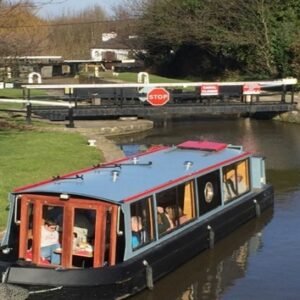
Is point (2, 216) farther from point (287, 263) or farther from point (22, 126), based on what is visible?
point (22, 126)

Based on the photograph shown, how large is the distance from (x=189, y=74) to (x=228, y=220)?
41760 millimetres

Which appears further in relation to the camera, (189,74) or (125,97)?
(189,74)

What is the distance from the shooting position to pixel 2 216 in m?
12.4

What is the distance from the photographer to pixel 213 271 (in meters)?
11.2

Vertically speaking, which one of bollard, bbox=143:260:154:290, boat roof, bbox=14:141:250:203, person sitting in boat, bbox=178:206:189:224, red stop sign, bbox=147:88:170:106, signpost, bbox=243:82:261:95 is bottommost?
bollard, bbox=143:260:154:290

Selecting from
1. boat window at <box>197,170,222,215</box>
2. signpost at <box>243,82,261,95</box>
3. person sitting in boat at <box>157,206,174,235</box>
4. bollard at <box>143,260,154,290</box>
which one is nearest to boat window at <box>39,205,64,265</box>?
bollard at <box>143,260,154,290</box>

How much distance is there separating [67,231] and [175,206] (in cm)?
229

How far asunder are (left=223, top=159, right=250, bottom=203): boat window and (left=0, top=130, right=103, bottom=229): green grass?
3.90m

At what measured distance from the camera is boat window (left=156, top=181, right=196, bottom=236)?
35.8 ft

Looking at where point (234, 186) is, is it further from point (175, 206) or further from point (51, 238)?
point (51, 238)

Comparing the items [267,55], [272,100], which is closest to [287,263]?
[272,100]

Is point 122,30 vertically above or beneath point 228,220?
above

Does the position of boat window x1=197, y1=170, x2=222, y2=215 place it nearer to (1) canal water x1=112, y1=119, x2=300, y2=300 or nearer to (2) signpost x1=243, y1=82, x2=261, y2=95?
Answer: (1) canal water x1=112, y1=119, x2=300, y2=300

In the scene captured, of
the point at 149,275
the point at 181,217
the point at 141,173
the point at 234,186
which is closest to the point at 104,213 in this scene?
the point at 149,275
